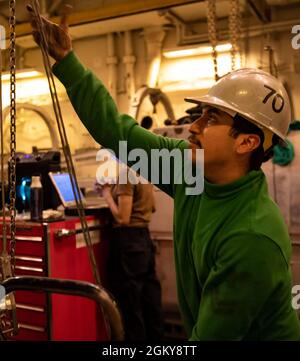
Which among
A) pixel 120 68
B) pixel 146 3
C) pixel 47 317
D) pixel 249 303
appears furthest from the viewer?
pixel 120 68

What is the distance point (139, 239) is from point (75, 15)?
2.31 meters

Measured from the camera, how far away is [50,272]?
2.38 metres

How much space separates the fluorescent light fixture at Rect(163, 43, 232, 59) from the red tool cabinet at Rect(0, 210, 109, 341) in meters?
2.25

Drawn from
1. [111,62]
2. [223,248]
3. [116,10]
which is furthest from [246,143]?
[111,62]

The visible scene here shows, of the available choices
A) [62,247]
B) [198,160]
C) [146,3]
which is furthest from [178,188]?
[146,3]

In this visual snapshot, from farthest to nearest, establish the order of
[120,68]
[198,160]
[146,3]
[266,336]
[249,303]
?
[120,68] → [146,3] → [198,160] → [266,336] → [249,303]

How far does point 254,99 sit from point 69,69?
55cm

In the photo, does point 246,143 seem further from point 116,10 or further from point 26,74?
point 26,74

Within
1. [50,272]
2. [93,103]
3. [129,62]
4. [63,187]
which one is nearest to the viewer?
[93,103]

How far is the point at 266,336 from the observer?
1.11 meters

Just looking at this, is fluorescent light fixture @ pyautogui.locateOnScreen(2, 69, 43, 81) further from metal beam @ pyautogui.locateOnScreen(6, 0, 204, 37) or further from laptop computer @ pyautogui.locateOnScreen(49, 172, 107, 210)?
laptop computer @ pyautogui.locateOnScreen(49, 172, 107, 210)

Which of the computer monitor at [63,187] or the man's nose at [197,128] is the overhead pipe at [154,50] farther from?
the man's nose at [197,128]

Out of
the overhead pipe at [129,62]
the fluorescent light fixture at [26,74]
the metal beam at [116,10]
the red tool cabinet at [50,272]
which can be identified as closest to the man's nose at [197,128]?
the red tool cabinet at [50,272]
